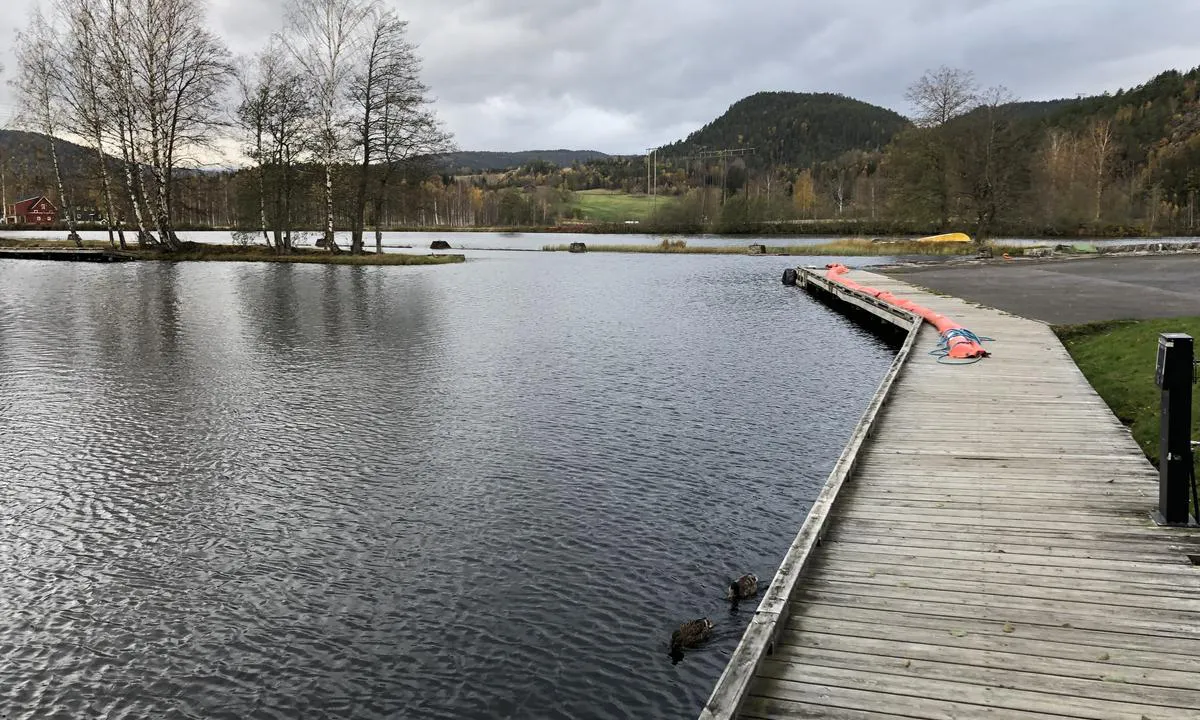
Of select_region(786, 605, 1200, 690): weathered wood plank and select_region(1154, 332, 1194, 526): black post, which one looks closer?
select_region(786, 605, 1200, 690): weathered wood plank

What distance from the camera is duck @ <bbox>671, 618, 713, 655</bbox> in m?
6.18

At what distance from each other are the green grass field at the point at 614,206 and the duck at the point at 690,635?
488ft

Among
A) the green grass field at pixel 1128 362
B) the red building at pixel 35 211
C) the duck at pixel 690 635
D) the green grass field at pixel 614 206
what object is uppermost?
the green grass field at pixel 614 206

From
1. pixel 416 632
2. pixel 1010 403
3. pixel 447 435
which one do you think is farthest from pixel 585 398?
pixel 416 632

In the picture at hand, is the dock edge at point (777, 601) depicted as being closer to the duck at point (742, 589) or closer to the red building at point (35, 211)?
the duck at point (742, 589)

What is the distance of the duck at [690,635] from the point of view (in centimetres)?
618

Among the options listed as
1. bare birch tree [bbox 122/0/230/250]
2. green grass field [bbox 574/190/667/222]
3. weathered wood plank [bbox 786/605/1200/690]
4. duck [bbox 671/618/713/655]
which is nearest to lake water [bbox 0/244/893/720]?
duck [bbox 671/618/713/655]

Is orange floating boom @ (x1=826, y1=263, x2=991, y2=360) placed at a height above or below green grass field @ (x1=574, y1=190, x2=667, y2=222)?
below

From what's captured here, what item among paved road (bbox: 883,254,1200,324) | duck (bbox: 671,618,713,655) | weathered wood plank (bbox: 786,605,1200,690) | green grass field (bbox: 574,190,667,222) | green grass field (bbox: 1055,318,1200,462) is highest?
green grass field (bbox: 574,190,667,222)

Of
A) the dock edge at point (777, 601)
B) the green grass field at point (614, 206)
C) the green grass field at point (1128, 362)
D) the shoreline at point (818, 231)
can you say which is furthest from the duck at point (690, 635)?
the green grass field at point (614, 206)

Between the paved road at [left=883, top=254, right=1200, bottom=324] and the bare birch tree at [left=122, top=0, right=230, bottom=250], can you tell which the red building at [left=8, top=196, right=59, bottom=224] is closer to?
the bare birch tree at [left=122, top=0, right=230, bottom=250]

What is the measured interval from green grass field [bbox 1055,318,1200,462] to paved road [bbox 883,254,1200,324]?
190 cm

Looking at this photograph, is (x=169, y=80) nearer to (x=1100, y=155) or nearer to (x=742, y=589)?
(x=742, y=589)

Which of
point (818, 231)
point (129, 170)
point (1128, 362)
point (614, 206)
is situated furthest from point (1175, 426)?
point (614, 206)
